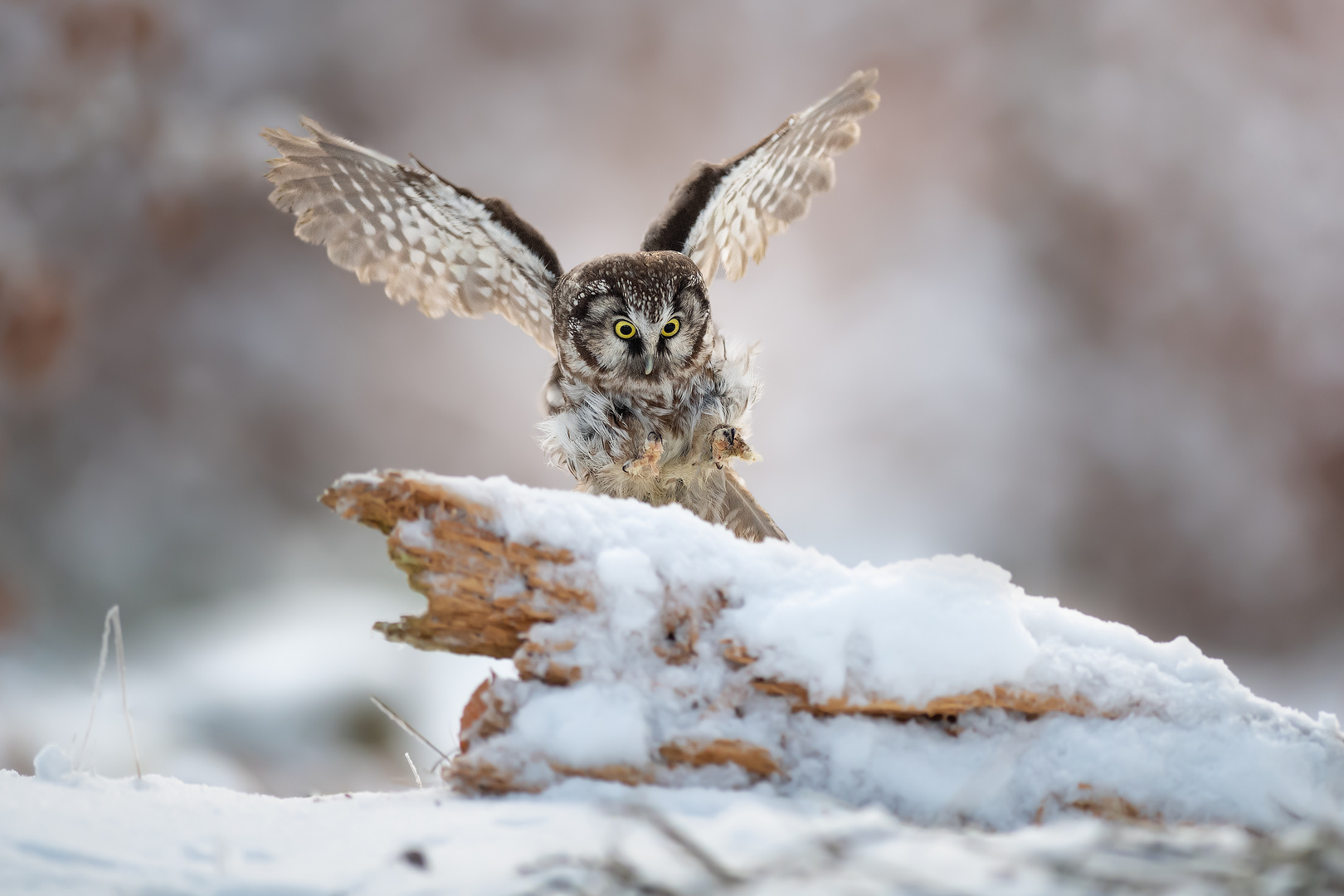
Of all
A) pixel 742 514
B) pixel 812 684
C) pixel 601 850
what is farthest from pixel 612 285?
pixel 601 850

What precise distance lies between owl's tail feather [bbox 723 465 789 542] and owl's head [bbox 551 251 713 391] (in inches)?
21.4

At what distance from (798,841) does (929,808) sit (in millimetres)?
415

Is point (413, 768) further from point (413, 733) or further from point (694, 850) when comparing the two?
point (694, 850)

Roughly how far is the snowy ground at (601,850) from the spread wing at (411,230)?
247cm

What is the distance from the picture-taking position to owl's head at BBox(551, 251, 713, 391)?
298cm

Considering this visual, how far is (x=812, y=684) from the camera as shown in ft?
4.61

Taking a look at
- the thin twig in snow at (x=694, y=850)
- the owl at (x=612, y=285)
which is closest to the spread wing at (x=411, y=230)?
the owl at (x=612, y=285)

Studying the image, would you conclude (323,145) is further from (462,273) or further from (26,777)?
(26,777)

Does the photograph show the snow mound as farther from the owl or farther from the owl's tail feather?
the owl's tail feather

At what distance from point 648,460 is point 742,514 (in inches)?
24.2

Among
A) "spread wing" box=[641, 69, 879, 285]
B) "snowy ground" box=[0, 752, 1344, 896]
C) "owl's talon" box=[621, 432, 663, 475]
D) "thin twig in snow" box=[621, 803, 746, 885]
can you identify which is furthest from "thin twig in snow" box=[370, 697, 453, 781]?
"spread wing" box=[641, 69, 879, 285]

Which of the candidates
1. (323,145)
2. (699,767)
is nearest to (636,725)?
(699,767)

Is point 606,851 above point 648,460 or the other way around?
the other way around

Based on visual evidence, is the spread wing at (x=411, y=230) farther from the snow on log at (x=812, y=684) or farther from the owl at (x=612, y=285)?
the snow on log at (x=812, y=684)
